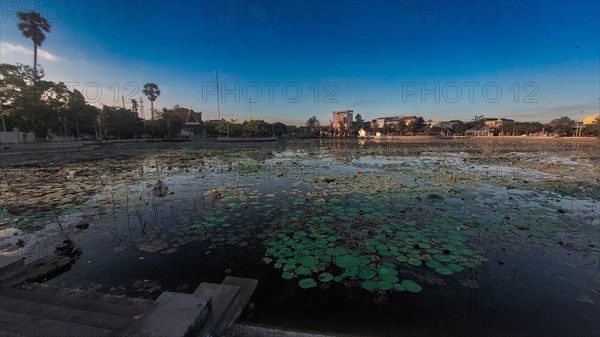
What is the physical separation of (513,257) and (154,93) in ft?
216

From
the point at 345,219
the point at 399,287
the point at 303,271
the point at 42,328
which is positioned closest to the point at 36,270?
the point at 42,328

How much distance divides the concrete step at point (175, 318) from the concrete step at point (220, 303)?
0.44ft

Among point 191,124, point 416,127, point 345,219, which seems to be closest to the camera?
point 345,219

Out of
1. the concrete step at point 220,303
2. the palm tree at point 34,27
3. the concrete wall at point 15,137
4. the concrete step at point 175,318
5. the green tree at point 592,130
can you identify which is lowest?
the concrete step at point 220,303

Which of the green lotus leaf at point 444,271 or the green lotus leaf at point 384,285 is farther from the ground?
the green lotus leaf at point 444,271

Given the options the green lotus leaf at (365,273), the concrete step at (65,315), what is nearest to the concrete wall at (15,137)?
the concrete step at (65,315)

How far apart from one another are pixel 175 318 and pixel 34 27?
41.4 metres

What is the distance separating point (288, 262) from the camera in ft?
10.5

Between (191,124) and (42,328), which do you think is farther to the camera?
(191,124)

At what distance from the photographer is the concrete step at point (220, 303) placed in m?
1.93

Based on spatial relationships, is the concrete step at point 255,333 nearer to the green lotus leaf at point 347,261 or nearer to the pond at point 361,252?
the pond at point 361,252

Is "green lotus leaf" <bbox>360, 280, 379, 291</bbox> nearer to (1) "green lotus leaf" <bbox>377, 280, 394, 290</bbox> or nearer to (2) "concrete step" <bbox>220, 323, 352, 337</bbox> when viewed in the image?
(1) "green lotus leaf" <bbox>377, 280, 394, 290</bbox>

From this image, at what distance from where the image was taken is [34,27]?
27.2 m

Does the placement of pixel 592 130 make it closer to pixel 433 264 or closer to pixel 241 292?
pixel 433 264
